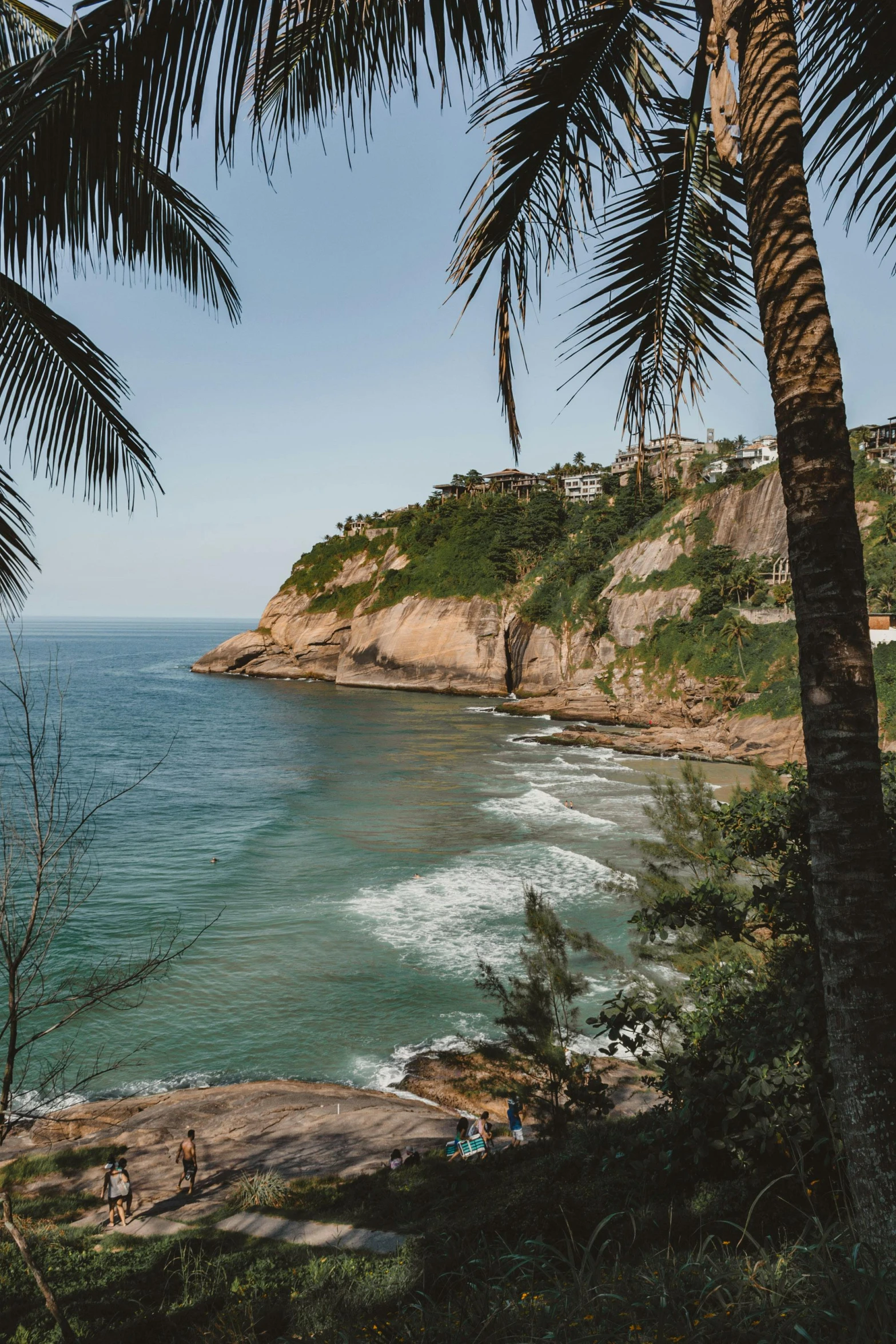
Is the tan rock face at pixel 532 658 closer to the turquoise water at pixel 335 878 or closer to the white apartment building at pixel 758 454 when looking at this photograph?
the turquoise water at pixel 335 878

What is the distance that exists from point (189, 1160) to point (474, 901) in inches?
506

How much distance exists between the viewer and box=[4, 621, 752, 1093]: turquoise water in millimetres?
17609

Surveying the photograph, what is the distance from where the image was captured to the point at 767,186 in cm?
301

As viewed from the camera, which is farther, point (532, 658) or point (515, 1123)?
point (532, 658)

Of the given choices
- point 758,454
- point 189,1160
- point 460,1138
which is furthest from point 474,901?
point 758,454

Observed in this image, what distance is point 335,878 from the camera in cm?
2648

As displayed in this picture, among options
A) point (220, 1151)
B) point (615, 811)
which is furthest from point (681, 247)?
point (615, 811)

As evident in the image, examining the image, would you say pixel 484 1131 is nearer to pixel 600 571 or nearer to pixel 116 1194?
pixel 116 1194

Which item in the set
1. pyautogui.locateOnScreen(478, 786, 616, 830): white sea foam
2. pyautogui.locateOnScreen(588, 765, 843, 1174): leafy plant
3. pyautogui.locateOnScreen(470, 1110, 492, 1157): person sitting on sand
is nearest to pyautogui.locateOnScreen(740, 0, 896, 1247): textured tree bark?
pyautogui.locateOnScreen(588, 765, 843, 1174): leafy plant

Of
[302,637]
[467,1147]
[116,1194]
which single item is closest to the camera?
[116,1194]

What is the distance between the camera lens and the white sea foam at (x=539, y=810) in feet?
104

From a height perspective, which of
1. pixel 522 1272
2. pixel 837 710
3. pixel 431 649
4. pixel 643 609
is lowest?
pixel 522 1272

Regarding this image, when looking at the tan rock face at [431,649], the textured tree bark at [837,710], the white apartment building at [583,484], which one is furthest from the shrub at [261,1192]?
the white apartment building at [583,484]

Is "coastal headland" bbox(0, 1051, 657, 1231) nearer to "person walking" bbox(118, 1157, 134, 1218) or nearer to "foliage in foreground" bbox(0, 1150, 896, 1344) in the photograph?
"person walking" bbox(118, 1157, 134, 1218)
